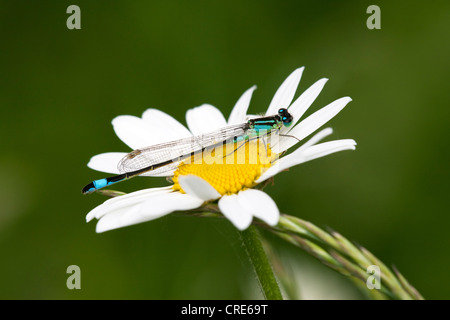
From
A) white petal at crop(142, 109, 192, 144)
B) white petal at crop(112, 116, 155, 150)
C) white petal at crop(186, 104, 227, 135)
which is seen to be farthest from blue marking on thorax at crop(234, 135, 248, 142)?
white petal at crop(112, 116, 155, 150)

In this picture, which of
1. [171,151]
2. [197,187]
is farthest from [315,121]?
[171,151]

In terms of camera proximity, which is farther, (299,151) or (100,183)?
(100,183)

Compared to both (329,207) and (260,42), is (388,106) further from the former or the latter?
(260,42)

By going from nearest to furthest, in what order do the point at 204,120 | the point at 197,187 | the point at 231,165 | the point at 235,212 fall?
the point at 235,212 < the point at 197,187 < the point at 231,165 < the point at 204,120

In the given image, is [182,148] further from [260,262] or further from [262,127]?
[260,262]

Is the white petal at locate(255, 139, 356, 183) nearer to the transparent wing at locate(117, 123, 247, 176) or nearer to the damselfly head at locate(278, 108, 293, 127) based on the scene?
the damselfly head at locate(278, 108, 293, 127)
